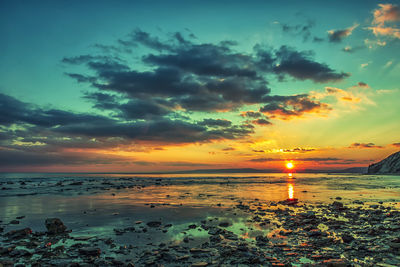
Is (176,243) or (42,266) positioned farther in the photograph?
(176,243)

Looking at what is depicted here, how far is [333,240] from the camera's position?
435 inches

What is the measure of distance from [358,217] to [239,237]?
9767 mm

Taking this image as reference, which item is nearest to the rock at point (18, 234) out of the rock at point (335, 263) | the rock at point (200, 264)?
the rock at point (200, 264)

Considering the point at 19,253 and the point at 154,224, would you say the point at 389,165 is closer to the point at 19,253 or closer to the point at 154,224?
the point at 154,224

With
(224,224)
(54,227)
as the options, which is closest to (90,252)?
(54,227)

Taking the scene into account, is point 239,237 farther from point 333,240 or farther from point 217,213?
point 217,213

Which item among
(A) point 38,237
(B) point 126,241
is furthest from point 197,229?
(A) point 38,237

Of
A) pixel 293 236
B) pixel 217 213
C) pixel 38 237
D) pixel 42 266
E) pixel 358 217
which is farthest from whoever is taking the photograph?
pixel 217 213

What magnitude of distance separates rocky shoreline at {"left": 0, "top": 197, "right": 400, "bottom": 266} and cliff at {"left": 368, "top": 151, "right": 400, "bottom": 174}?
607ft

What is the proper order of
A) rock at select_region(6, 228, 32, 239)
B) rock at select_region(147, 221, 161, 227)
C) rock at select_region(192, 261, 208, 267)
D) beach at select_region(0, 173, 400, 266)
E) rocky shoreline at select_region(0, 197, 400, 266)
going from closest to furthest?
1. rock at select_region(192, 261, 208, 267)
2. rocky shoreline at select_region(0, 197, 400, 266)
3. beach at select_region(0, 173, 400, 266)
4. rock at select_region(6, 228, 32, 239)
5. rock at select_region(147, 221, 161, 227)

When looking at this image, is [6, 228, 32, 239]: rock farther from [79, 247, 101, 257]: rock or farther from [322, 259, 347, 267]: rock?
[322, 259, 347, 267]: rock

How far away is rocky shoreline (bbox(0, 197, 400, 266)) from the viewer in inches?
345

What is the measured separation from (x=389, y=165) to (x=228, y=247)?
205 m

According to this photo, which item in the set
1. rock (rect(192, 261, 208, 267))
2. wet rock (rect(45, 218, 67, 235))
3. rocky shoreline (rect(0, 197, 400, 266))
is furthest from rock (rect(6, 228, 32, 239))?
rock (rect(192, 261, 208, 267))
